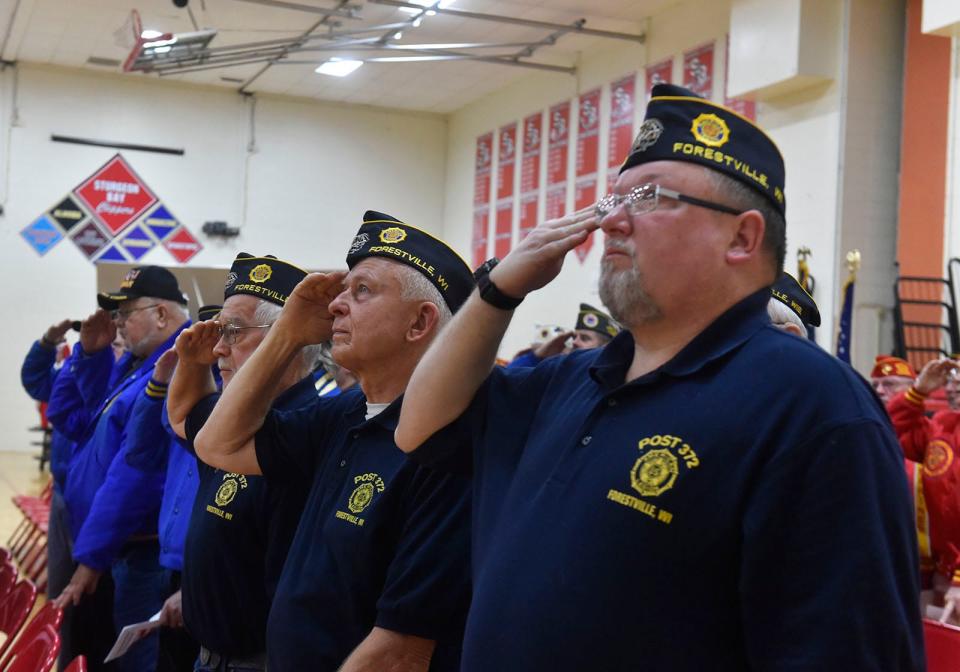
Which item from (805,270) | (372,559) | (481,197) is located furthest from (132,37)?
(372,559)

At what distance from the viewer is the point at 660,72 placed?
10.8 metres

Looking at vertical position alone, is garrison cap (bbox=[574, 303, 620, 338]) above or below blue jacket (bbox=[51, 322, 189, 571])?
above

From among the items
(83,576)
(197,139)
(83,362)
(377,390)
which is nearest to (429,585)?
(377,390)

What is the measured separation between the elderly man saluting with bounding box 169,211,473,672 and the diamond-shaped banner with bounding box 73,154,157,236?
12073 mm

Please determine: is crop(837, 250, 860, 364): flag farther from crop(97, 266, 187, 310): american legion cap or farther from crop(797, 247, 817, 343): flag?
crop(97, 266, 187, 310): american legion cap

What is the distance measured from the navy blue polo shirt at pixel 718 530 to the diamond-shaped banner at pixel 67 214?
13.3 metres

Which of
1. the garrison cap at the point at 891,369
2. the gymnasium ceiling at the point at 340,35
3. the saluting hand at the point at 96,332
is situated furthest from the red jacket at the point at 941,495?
the gymnasium ceiling at the point at 340,35

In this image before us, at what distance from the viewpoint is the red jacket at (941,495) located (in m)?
4.81

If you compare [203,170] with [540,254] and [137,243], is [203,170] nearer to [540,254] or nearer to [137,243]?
[137,243]

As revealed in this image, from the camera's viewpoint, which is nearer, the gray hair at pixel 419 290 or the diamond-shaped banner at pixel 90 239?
the gray hair at pixel 419 290

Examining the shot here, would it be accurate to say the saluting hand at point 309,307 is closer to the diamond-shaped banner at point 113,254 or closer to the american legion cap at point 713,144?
the american legion cap at point 713,144

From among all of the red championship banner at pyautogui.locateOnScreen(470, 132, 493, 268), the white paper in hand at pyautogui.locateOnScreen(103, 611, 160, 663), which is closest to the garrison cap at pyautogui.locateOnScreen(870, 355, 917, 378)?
the white paper in hand at pyautogui.locateOnScreen(103, 611, 160, 663)

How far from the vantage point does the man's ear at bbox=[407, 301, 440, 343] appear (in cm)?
245

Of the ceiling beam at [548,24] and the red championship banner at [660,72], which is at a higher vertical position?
the ceiling beam at [548,24]
